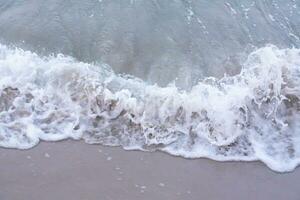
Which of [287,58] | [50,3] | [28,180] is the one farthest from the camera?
[50,3]

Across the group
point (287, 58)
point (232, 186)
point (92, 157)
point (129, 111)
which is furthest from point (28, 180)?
point (287, 58)

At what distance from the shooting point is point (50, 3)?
624cm

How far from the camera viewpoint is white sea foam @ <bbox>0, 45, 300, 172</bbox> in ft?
14.8

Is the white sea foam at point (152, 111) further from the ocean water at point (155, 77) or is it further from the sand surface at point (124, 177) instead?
the sand surface at point (124, 177)

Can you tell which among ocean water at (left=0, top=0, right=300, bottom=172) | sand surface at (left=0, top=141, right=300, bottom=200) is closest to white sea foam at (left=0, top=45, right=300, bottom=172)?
ocean water at (left=0, top=0, right=300, bottom=172)

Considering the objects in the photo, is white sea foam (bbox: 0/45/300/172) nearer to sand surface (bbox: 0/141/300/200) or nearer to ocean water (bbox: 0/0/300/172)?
ocean water (bbox: 0/0/300/172)

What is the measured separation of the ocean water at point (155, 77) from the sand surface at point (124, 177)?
0.39 ft

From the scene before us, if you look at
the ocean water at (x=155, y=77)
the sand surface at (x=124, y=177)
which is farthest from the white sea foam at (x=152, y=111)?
the sand surface at (x=124, y=177)

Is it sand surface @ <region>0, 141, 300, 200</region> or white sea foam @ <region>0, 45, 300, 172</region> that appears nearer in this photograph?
sand surface @ <region>0, 141, 300, 200</region>

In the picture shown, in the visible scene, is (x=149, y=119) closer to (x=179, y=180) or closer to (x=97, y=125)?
(x=97, y=125)

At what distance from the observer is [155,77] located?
5.20 metres

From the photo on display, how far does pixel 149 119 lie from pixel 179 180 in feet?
2.53

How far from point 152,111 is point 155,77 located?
1.76ft

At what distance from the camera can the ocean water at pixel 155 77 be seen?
458 centimetres
